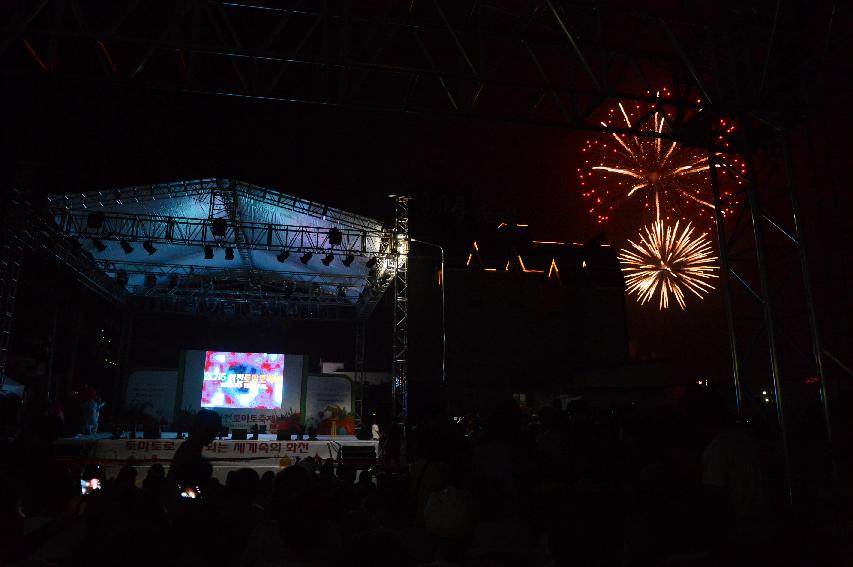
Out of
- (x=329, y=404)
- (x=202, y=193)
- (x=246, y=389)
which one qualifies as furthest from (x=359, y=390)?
(x=202, y=193)

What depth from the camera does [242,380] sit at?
18500 millimetres

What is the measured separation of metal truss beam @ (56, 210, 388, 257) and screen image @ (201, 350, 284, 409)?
3.81 meters

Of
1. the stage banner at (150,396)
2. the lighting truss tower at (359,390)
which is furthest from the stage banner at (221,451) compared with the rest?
the stage banner at (150,396)

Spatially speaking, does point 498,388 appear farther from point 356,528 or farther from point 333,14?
point 356,528

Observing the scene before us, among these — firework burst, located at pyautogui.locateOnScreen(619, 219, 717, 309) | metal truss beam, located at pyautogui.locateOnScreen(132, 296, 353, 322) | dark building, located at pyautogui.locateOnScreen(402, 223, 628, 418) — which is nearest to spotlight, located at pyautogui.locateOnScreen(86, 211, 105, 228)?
metal truss beam, located at pyautogui.locateOnScreen(132, 296, 353, 322)

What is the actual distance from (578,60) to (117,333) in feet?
71.8

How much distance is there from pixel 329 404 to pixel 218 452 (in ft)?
20.9

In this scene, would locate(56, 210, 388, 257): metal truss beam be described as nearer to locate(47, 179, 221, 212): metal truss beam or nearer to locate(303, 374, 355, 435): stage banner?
locate(47, 179, 221, 212): metal truss beam

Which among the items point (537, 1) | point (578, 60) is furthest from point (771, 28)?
point (537, 1)

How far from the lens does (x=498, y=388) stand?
22.7m

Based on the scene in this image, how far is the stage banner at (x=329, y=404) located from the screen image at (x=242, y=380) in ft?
3.65

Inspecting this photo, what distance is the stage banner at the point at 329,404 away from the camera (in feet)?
63.2

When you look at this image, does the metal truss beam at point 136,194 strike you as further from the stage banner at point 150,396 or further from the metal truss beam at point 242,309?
the metal truss beam at point 242,309

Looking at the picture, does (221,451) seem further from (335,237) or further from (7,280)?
(335,237)
